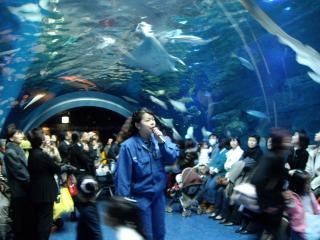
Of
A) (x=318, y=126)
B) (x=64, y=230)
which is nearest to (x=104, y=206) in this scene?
(x=64, y=230)

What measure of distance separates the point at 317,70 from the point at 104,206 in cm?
1082

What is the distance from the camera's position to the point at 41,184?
20.1 feet

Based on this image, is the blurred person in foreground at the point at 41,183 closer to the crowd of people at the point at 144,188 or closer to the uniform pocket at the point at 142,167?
the crowd of people at the point at 144,188

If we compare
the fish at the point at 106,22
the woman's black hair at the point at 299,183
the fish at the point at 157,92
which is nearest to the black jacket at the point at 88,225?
the woman's black hair at the point at 299,183

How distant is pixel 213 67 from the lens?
17578 millimetres

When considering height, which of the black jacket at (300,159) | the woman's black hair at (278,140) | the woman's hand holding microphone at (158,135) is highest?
the woman's hand holding microphone at (158,135)

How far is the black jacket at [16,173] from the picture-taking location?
6.61 m

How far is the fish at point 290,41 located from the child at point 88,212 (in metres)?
9.96

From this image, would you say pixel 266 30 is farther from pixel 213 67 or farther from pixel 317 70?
pixel 213 67

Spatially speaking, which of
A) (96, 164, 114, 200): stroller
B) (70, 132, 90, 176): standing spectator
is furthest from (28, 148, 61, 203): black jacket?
(96, 164, 114, 200): stroller

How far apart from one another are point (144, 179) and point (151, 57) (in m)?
14.0

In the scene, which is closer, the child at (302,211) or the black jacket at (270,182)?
the black jacket at (270,182)

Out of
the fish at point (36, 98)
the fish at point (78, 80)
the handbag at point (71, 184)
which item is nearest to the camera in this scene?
the handbag at point (71, 184)

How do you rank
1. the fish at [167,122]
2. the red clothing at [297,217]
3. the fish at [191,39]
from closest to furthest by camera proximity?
the red clothing at [297,217] → the fish at [191,39] → the fish at [167,122]
